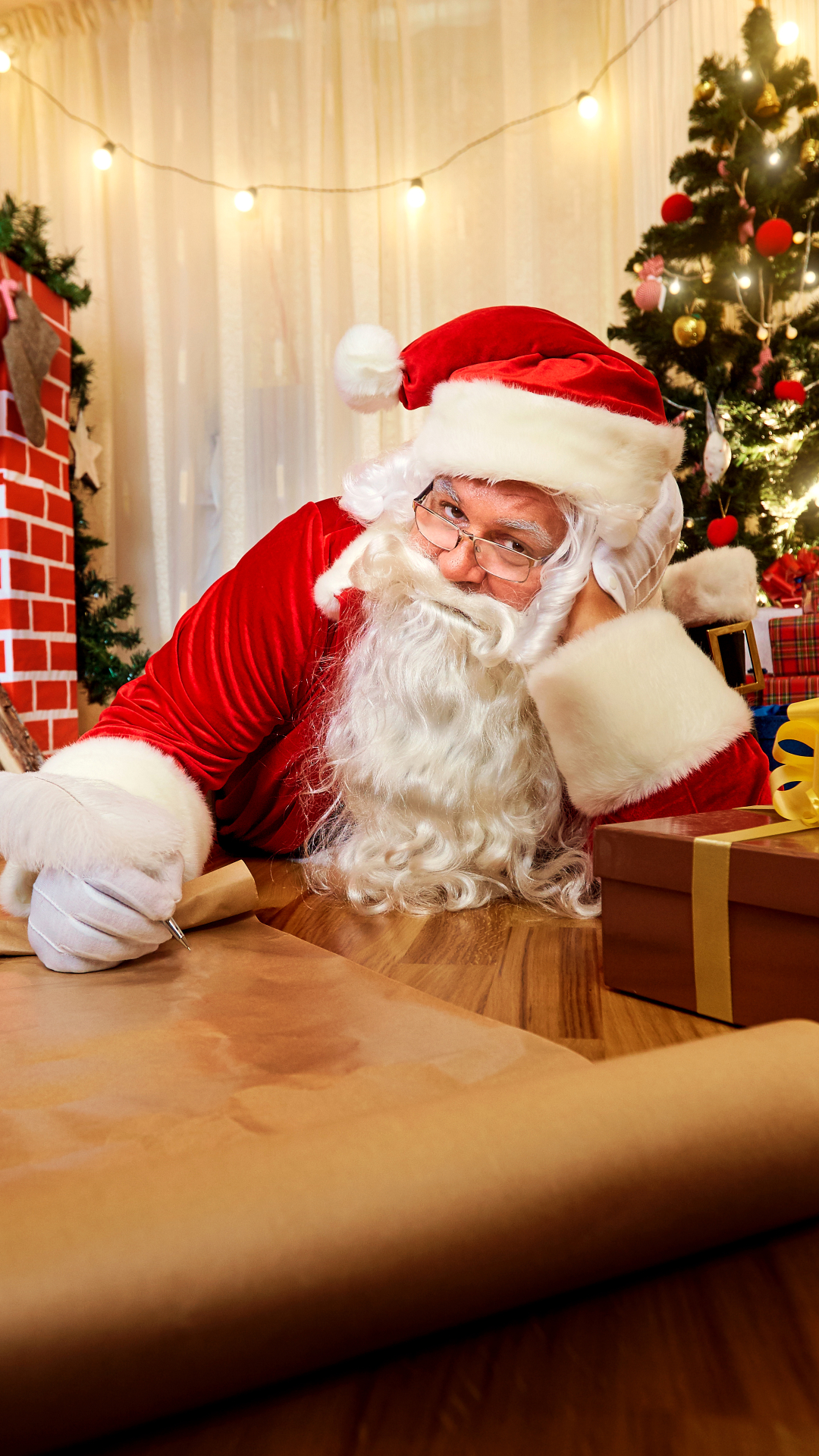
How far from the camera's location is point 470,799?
106cm

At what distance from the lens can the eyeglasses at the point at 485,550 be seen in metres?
0.98

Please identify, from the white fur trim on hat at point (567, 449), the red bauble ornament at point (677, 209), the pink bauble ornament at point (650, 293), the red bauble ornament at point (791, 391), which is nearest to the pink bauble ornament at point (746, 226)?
the red bauble ornament at point (677, 209)

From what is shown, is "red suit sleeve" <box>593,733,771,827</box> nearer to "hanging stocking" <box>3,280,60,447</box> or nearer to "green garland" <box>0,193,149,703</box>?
"hanging stocking" <box>3,280,60,447</box>

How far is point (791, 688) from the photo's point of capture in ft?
7.67

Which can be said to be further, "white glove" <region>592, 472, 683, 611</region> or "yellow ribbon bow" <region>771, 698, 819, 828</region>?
"white glove" <region>592, 472, 683, 611</region>

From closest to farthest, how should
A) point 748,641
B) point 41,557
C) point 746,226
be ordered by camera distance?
1. point 748,641
2. point 746,226
3. point 41,557

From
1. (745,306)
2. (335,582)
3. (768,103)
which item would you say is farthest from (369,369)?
(768,103)

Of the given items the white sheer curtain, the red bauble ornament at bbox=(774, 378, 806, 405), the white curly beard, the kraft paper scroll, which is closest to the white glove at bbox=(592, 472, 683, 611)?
the white curly beard

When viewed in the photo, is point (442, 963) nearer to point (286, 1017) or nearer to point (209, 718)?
point (286, 1017)

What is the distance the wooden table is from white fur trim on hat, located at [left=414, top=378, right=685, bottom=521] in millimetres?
791

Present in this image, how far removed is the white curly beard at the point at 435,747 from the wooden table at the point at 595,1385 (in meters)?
0.70

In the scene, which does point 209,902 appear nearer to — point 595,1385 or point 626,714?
point 626,714

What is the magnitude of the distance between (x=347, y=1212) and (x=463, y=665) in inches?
33.8

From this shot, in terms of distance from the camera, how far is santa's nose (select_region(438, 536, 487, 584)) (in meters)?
1.00
